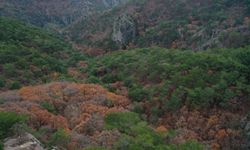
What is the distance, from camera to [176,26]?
238ft

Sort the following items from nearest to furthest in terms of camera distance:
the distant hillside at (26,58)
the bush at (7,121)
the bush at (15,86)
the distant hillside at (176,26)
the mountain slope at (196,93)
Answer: the bush at (7,121) < the mountain slope at (196,93) < the bush at (15,86) < the distant hillside at (26,58) < the distant hillside at (176,26)

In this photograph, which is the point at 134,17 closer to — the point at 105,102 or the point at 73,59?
the point at 73,59

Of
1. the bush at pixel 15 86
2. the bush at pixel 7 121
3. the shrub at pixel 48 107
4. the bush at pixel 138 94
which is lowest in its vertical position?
the bush at pixel 138 94

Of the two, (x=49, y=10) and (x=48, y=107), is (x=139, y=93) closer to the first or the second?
(x=48, y=107)

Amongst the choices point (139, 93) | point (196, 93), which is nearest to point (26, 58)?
point (139, 93)

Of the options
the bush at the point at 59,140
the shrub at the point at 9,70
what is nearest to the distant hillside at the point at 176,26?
the shrub at the point at 9,70

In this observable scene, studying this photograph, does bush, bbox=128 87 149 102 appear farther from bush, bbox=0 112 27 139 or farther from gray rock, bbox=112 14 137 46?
gray rock, bbox=112 14 137 46

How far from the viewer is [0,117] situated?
25.1 m

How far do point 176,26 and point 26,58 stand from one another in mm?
28819

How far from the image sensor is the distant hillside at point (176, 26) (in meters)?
61.3

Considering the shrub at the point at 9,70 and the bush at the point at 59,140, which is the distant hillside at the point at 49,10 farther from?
the bush at the point at 59,140

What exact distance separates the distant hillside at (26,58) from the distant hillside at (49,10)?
148 feet

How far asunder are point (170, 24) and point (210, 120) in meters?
42.8

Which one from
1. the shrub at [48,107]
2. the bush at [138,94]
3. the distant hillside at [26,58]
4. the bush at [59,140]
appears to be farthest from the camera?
the distant hillside at [26,58]
